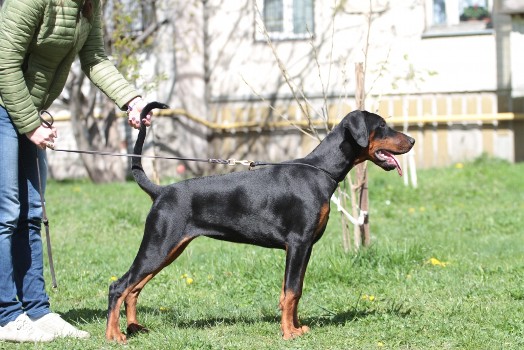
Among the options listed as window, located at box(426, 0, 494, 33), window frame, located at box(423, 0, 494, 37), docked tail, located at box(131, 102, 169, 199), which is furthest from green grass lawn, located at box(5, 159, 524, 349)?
window, located at box(426, 0, 494, 33)

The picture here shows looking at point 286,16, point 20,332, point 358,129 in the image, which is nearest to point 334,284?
point 358,129

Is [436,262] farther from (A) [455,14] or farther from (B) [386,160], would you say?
(A) [455,14]

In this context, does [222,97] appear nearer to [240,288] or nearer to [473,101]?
[473,101]

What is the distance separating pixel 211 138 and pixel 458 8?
475 cm

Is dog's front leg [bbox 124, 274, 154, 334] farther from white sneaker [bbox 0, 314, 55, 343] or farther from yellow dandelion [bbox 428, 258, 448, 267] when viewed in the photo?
yellow dandelion [bbox 428, 258, 448, 267]

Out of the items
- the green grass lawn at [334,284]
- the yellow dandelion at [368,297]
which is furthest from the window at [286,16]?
the yellow dandelion at [368,297]

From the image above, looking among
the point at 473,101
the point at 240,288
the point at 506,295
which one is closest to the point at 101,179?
the point at 473,101

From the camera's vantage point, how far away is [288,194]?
5.34m

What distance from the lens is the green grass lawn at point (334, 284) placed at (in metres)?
5.27

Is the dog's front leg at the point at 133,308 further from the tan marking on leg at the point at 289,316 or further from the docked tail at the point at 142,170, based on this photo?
the tan marking on leg at the point at 289,316

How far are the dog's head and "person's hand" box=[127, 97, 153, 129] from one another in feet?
3.95

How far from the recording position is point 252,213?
17.5 feet

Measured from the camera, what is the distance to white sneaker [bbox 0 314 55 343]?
5.28 meters

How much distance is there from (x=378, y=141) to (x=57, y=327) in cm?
229
